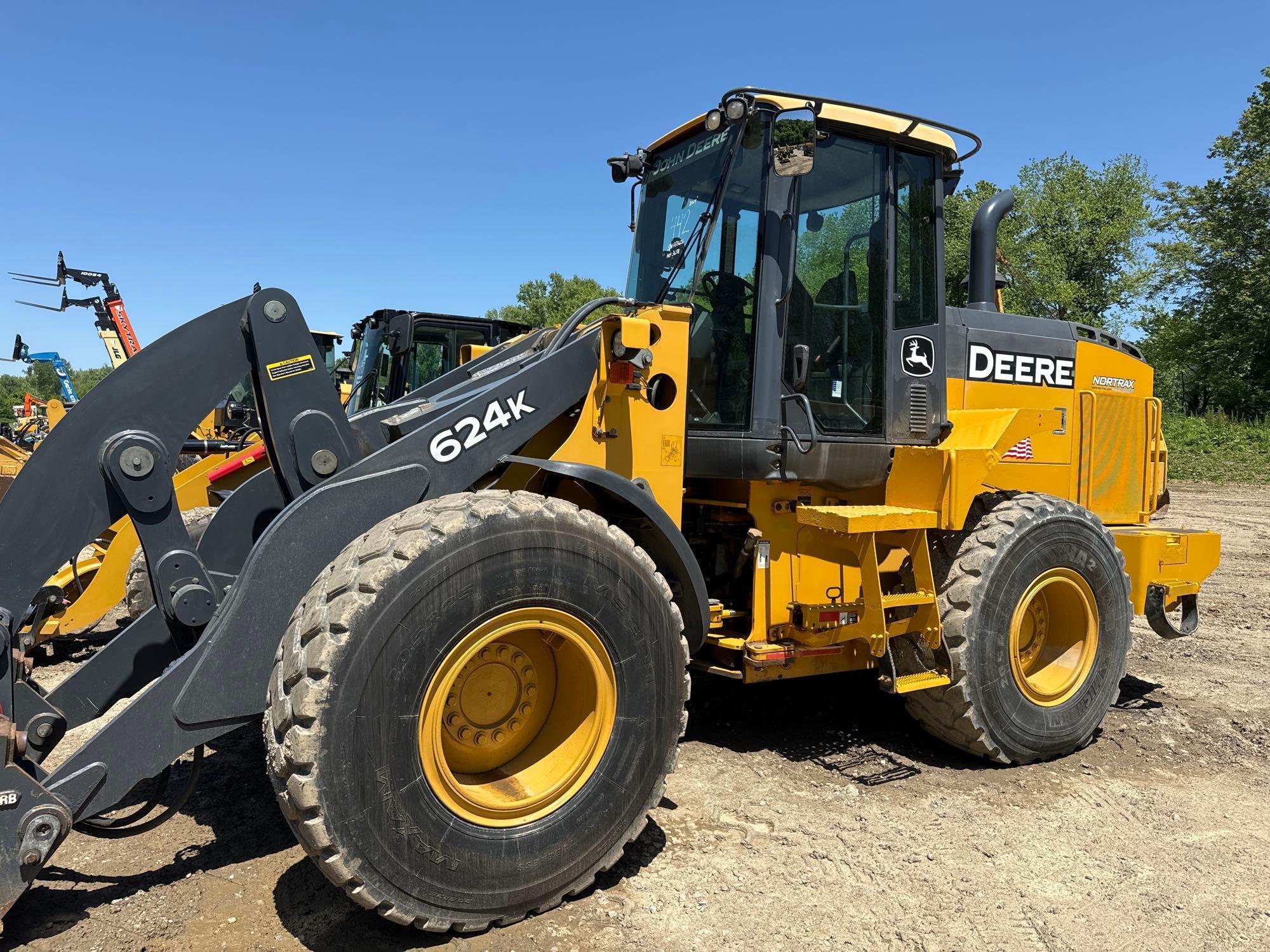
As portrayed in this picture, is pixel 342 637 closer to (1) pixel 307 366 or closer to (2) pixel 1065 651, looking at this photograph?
(1) pixel 307 366

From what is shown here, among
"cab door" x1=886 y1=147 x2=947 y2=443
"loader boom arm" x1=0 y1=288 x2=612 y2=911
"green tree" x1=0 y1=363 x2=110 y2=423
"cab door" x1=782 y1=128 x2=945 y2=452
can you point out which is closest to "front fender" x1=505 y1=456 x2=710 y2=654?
"loader boom arm" x1=0 y1=288 x2=612 y2=911

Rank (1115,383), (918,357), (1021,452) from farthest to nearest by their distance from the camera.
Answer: (1115,383), (1021,452), (918,357)

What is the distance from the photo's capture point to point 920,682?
423cm

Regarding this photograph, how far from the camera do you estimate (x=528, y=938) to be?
2744 millimetres

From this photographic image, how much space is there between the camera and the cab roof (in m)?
4.04

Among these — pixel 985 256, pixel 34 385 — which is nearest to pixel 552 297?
pixel 985 256

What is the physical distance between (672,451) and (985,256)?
3.00 m

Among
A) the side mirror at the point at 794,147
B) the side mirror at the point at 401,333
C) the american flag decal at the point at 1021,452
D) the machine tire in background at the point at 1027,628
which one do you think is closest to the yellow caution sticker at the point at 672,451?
the side mirror at the point at 794,147

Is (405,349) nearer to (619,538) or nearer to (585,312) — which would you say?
(585,312)

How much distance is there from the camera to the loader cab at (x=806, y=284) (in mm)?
4098

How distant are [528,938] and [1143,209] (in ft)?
130


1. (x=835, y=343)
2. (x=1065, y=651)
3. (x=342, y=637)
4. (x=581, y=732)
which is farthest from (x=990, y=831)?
(x=342, y=637)

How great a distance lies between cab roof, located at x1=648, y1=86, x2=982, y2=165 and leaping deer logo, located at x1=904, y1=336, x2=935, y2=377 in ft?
3.32

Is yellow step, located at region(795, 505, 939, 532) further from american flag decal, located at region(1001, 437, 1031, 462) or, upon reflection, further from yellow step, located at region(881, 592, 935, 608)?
american flag decal, located at region(1001, 437, 1031, 462)
